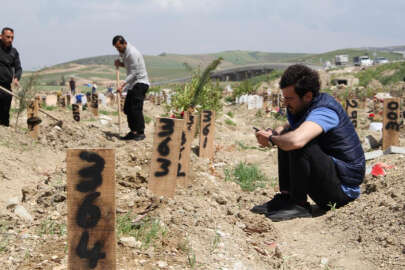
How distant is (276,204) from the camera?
3.51 metres

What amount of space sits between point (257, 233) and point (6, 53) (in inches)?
202

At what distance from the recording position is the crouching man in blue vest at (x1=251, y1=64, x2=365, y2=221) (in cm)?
308

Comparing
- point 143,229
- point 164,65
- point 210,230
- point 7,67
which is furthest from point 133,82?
point 164,65

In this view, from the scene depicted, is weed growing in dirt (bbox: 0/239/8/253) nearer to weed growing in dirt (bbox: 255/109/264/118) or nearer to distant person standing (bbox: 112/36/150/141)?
distant person standing (bbox: 112/36/150/141)

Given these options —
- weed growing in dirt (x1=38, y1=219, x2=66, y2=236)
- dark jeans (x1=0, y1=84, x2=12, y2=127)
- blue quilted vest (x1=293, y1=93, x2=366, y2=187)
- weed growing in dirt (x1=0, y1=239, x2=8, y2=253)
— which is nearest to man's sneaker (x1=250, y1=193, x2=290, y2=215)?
blue quilted vest (x1=293, y1=93, x2=366, y2=187)

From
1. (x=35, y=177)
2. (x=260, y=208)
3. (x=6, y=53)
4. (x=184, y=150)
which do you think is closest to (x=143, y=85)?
(x=6, y=53)

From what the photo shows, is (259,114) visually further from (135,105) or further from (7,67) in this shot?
(7,67)

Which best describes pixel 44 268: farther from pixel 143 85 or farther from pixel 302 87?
pixel 143 85

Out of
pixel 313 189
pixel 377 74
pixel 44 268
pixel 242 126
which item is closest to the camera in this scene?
pixel 44 268

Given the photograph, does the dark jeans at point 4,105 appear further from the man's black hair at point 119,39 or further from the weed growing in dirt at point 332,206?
the weed growing in dirt at point 332,206

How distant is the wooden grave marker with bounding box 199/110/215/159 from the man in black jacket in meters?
3.00

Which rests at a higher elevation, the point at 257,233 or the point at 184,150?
the point at 184,150

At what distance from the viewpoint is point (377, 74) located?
30.0 m

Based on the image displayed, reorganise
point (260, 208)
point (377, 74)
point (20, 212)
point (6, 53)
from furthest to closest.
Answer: point (377, 74) → point (6, 53) → point (260, 208) → point (20, 212)
